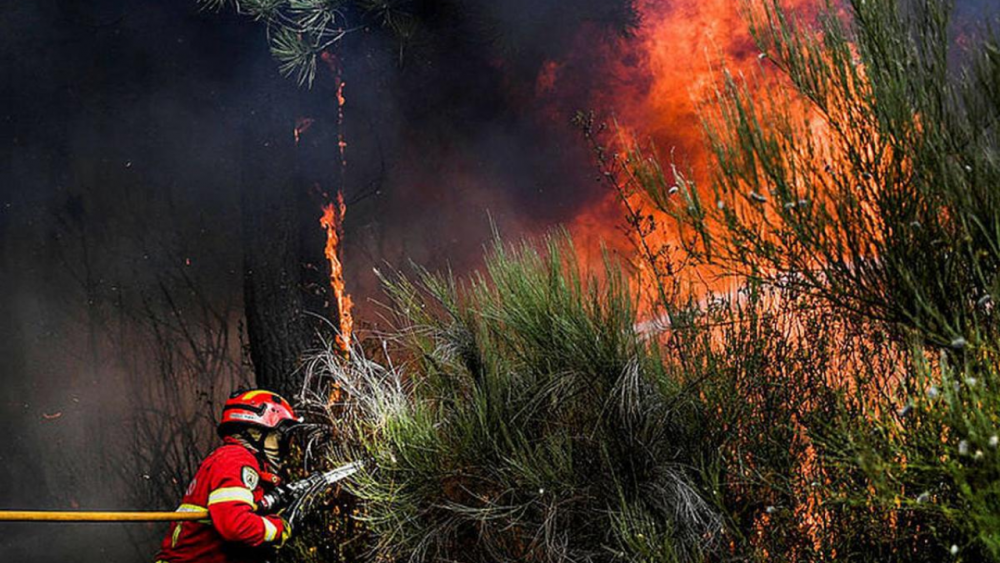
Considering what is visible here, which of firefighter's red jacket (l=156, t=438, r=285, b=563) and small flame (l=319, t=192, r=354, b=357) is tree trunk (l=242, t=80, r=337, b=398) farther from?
firefighter's red jacket (l=156, t=438, r=285, b=563)

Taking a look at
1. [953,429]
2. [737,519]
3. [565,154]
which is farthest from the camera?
[565,154]

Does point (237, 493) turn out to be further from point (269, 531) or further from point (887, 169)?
point (887, 169)

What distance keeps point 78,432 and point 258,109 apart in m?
2.91

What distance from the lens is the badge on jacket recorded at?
522 centimetres

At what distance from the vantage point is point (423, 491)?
5.43 meters

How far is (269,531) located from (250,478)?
11.9 inches

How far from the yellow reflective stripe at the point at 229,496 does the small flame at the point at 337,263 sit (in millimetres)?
2369

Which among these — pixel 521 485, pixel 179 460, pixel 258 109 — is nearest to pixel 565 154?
pixel 258 109

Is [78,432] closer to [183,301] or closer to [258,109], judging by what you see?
[183,301]

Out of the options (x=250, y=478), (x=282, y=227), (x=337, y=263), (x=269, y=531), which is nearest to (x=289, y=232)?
(x=282, y=227)

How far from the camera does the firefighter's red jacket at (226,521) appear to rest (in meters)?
5.05

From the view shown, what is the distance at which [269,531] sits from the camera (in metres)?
5.18

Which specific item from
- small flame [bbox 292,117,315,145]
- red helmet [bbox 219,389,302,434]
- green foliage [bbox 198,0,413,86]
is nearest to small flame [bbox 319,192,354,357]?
small flame [bbox 292,117,315,145]

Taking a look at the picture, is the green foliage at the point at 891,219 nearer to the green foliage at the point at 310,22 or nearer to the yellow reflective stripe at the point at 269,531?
the yellow reflective stripe at the point at 269,531
